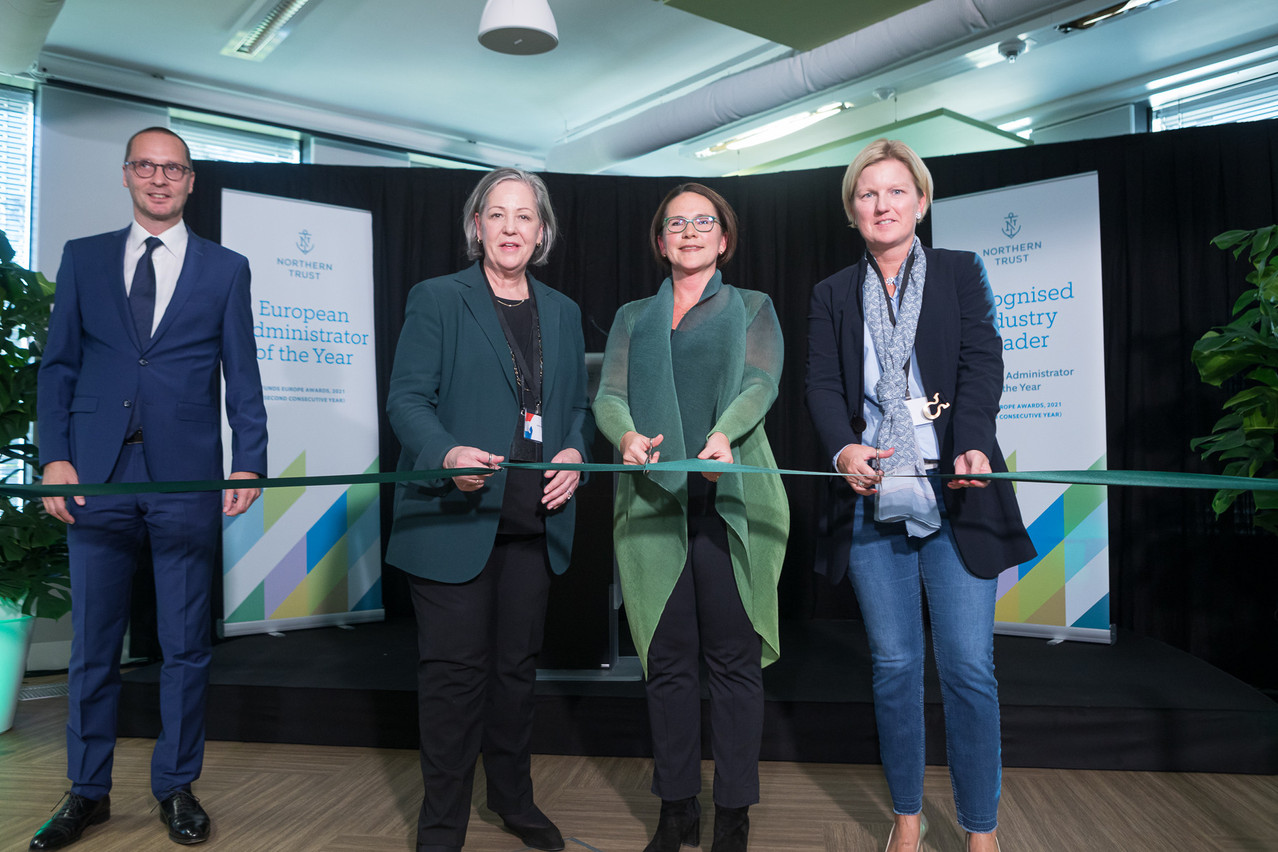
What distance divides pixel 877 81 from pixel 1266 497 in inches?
128

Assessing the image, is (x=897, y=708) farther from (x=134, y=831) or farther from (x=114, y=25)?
(x=114, y=25)

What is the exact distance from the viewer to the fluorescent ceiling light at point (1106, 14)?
4.21 metres

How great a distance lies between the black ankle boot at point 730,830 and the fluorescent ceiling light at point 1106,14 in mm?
4098

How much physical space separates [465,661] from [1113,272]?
403cm

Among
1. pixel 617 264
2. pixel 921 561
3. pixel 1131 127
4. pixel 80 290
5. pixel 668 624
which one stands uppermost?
pixel 1131 127

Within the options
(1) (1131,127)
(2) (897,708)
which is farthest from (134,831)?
(1) (1131,127)

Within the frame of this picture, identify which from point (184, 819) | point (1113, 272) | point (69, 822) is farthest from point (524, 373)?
A: point (1113, 272)

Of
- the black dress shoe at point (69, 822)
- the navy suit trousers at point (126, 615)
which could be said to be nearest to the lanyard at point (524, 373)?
the navy suit trousers at point (126, 615)

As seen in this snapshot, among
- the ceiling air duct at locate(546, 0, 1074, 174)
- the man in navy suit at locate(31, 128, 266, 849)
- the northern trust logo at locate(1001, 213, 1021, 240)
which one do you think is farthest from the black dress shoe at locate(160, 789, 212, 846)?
the ceiling air duct at locate(546, 0, 1074, 174)

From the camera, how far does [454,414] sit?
203cm

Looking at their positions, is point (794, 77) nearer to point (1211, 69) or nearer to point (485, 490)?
point (1211, 69)

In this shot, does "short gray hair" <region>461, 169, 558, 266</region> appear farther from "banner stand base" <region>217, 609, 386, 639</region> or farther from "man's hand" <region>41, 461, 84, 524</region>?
"banner stand base" <region>217, 609, 386, 639</region>

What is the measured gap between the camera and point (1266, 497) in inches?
122

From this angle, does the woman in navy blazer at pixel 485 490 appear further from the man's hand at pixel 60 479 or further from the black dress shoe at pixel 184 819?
the man's hand at pixel 60 479
